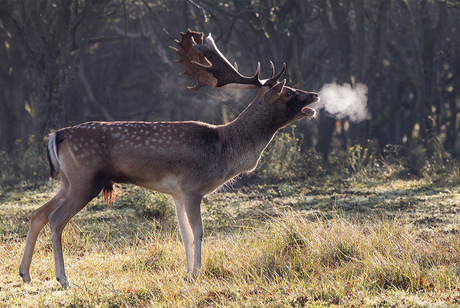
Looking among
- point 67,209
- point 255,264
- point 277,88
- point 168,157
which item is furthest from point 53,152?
point 277,88

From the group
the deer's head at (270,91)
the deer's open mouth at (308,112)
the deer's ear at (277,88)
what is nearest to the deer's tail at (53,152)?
the deer's head at (270,91)

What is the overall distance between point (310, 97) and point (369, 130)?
30.1 ft

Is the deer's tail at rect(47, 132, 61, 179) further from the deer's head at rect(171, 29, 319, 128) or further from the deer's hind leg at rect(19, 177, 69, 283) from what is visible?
the deer's head at rect(171, 29, 319, 128)

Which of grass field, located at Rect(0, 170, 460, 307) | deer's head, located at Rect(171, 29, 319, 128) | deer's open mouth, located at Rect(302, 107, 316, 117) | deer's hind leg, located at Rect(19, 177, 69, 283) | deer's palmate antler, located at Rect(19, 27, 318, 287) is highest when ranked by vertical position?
deer's head, located at Rect(171, 29, 319, 128)

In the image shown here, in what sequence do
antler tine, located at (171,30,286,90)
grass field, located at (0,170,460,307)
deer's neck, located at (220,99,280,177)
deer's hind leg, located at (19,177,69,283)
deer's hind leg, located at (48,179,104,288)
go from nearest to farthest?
grass field, located at (0,170,460,307) → deer's hind leg, located at (48,179,104,288) → deer's hind leg, located at (19,177,69,283) → deer's neck, located at (220,99,280,177) → antler tine, located at (171,30,286,90)

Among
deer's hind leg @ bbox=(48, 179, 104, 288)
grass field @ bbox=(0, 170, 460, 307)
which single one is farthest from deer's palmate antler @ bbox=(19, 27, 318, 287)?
grass field @ bbox=(0, 170, 460, 307)

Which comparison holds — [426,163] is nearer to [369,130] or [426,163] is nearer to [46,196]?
[369,130]

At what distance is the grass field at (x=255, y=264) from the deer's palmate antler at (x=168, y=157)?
0.37 metres

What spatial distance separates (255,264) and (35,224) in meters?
2.21

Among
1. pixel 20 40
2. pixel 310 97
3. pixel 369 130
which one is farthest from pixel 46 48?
pixel 310 97

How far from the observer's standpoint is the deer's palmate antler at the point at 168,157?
20.4ft

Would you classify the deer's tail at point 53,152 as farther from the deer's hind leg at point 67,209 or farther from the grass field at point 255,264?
the grass field at point 255,264

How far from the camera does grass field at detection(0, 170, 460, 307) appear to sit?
5.33 m

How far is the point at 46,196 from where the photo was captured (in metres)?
11.1
